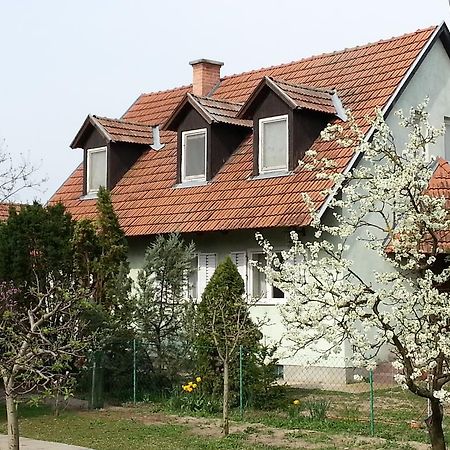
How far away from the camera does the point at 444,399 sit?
29.5 feet

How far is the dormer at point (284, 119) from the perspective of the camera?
20641 mm

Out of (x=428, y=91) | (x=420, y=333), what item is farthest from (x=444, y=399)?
(x=428, y=91)

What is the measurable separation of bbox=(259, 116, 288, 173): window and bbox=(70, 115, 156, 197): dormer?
5.05 metres

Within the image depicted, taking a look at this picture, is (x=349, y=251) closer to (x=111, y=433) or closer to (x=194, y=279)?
(x=194, y=279)

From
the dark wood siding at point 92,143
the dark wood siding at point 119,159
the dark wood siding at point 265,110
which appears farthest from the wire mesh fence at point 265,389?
the dark wood siding at point 92,143

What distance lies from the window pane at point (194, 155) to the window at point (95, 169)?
311 cm

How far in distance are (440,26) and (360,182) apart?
40.3ft

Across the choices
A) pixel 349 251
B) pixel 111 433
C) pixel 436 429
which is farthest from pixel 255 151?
pixel 436 429

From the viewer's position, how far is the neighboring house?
799 inches

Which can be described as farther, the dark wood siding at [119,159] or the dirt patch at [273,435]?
the dark wood siding at [119,159]

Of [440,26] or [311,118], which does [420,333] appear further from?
[440,26]

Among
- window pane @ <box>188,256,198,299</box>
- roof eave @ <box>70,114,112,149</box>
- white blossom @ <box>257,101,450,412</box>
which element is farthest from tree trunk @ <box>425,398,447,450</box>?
roof eave @ <box>70,114,112,149</box>

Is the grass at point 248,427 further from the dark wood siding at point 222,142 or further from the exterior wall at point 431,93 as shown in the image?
the dark wood siding at point 222,142

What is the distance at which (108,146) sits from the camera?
82.1ft
